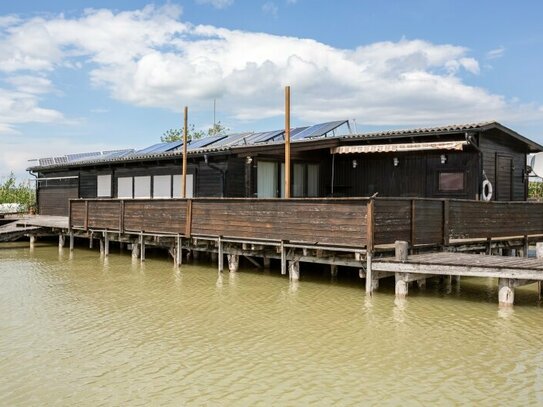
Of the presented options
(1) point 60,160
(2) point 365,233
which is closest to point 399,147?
(2) point 365,233

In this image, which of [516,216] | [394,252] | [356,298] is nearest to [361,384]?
[356,298]

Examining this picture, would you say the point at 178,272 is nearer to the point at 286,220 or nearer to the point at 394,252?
the point at 286,220

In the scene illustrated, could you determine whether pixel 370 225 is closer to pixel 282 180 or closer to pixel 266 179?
pixel 266 179

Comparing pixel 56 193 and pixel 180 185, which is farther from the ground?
pixel 180 185

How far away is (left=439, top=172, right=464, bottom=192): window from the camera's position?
1650cm

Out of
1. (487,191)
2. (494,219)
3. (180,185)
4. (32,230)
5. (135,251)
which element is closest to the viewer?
(494,219)

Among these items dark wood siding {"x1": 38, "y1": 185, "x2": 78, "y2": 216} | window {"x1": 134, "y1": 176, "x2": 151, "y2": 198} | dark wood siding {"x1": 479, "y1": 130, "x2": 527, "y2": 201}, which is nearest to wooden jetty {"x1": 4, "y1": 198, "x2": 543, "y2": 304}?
dark wood siding {"x1": 479, "y1": 130, "x2": 527, "y2": 201}

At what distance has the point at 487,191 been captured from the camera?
16.6 m

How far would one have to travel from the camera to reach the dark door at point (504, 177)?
17438 millimetres

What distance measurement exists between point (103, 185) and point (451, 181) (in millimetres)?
15948

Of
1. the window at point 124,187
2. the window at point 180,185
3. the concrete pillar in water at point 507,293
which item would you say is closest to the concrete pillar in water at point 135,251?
the window at point 180,185

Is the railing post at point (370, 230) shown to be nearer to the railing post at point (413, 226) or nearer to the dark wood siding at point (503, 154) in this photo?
the railing post at point (413, 226)

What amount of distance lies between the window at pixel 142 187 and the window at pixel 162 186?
0.43 meters

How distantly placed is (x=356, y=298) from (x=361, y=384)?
5.02 m
